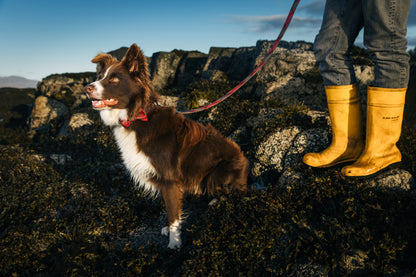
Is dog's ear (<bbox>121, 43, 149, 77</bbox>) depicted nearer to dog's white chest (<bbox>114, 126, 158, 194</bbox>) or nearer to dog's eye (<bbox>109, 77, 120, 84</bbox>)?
dog's eye (<bbox>109, 77, 120, 84</bbox>)

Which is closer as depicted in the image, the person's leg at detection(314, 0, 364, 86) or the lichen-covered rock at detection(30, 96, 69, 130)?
the person's leg at detection(314, 0, 364, 86)

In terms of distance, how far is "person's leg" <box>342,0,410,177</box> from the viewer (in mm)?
2490

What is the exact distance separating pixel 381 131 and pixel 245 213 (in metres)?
1.89

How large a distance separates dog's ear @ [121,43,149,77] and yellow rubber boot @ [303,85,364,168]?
8.24ft

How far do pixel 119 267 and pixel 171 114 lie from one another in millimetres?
1959

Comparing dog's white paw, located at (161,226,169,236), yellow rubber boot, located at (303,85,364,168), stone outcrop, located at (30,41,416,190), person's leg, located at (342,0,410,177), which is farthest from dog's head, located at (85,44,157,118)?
person's leg, located at (342,0,410,177)

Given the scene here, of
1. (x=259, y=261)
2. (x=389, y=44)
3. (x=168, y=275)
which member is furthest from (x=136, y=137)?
(x=389, y=44)

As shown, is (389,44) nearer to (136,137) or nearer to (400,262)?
(400,262)

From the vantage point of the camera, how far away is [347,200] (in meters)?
2.78

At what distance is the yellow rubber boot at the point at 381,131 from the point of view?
279 centimetres

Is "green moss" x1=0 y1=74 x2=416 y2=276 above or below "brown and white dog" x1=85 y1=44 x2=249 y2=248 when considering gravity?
below

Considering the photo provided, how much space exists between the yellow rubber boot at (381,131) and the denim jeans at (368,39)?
13 centimetres

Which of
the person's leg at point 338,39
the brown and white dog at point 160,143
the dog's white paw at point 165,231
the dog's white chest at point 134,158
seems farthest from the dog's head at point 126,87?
the person's leg at point 338,39

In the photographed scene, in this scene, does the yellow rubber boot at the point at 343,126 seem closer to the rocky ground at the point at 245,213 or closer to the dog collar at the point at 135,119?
the rocky ground at the point at 245,213
